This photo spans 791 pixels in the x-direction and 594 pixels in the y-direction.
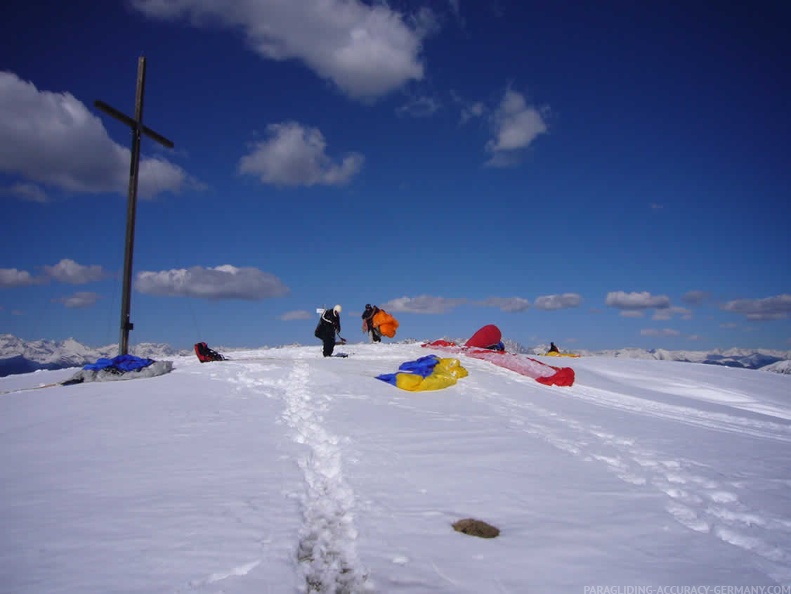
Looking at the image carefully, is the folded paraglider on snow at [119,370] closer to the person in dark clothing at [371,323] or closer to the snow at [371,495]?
the snow at [371,495]

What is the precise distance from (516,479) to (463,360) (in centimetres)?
1137

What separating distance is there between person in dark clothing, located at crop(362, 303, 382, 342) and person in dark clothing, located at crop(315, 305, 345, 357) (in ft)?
19.7

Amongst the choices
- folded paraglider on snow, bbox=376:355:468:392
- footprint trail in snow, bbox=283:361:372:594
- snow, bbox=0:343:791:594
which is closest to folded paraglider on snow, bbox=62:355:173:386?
snow, bbox=0:343:791:594

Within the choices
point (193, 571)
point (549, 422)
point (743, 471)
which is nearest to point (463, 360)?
point (549, 422)

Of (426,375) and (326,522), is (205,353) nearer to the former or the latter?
(426,375)

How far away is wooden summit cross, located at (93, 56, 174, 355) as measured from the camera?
1379 centimetres

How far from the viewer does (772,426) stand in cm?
1061

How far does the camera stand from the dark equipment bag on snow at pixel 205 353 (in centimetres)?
1658

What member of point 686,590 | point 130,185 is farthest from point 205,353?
point 686,590

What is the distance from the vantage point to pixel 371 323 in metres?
24.8

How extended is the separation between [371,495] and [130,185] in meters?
13.2

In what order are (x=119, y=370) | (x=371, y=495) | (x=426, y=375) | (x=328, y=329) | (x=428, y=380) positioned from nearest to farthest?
(x=371, y=495), (x=428, y=380), (x=426, y=375), (x=119, y=370), (x=328, y=329)

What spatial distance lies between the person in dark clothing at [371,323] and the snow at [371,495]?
14045 millimetres

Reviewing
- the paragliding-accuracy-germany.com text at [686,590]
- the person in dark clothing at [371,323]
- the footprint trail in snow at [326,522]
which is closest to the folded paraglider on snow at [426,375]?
the footprint trail in snow at [326,522]
